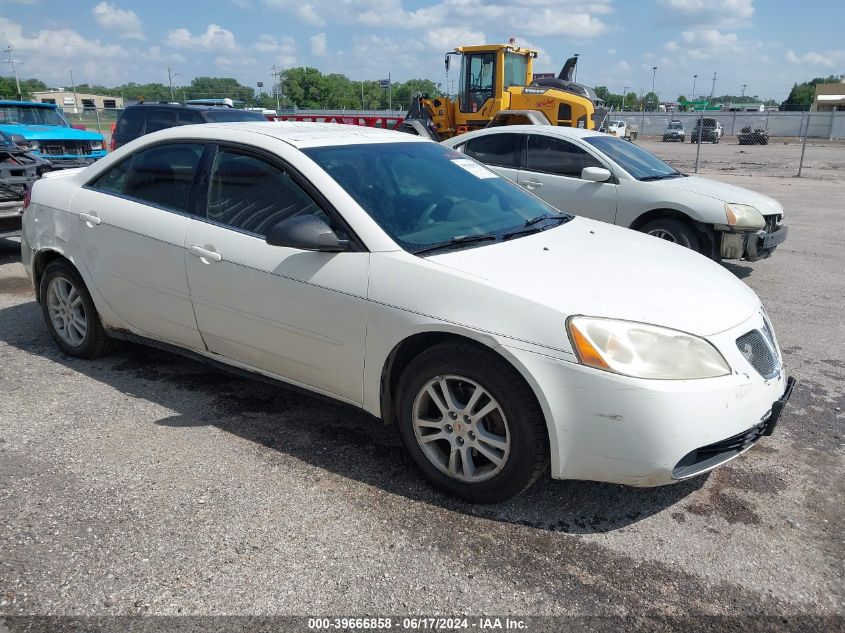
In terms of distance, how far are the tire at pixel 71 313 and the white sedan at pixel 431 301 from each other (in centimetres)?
6

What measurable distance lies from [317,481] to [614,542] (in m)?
1.37

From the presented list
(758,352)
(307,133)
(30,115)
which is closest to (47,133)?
(30,115)

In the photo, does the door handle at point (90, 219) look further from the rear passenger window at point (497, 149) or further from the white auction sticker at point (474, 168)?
the rear passenger window at point (497, 149)

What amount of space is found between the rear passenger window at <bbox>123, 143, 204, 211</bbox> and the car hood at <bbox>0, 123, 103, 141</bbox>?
10349mm

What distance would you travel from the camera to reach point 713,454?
278 cm

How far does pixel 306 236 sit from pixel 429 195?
81 centimetres

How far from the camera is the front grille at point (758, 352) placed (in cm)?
291

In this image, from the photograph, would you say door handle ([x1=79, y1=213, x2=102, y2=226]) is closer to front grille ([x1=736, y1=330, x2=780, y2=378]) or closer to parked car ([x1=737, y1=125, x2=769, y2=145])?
front grille ([x1=736, y1=330, x2=780, y2=378])

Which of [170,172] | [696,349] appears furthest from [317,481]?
[170,172]

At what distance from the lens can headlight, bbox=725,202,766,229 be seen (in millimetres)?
6996

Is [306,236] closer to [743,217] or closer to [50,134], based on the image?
[743,217]

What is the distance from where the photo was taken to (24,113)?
13.8 metres

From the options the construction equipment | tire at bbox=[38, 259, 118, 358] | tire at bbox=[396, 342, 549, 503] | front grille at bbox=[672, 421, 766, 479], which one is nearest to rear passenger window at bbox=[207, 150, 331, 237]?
tire at bbox=[396, 342, 549, 503]

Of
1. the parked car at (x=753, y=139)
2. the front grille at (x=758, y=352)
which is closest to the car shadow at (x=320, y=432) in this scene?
the front grille at (x=758, y=352)
